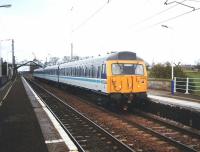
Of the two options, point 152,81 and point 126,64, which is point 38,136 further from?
point 152,81

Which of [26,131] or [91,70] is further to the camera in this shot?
[91,70]

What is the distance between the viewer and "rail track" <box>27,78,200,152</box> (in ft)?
37.7

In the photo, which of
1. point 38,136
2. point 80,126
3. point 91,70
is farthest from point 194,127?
point 91,70

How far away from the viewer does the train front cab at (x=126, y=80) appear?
19.3 meters

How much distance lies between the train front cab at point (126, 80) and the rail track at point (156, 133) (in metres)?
1.25

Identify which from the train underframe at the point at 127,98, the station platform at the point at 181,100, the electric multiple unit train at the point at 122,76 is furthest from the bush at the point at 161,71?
the train underframe at the point at 127,98

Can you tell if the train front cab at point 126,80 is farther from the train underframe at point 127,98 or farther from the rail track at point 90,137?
the rail track at point 90,137

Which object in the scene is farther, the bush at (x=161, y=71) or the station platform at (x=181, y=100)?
the bush at (x=161, y=71)

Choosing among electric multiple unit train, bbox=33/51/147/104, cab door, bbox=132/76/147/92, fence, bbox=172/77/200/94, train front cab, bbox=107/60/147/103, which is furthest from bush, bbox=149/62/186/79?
train front cab, bbox=107/60/147/103

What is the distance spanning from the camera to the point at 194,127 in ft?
48.4

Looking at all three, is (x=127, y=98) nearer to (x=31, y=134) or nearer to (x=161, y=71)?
(x=31, y=134)

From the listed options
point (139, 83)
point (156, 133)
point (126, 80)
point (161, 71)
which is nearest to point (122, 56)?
point (126, 80)

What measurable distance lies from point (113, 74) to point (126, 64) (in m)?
0.93

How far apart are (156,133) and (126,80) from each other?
261 inches
